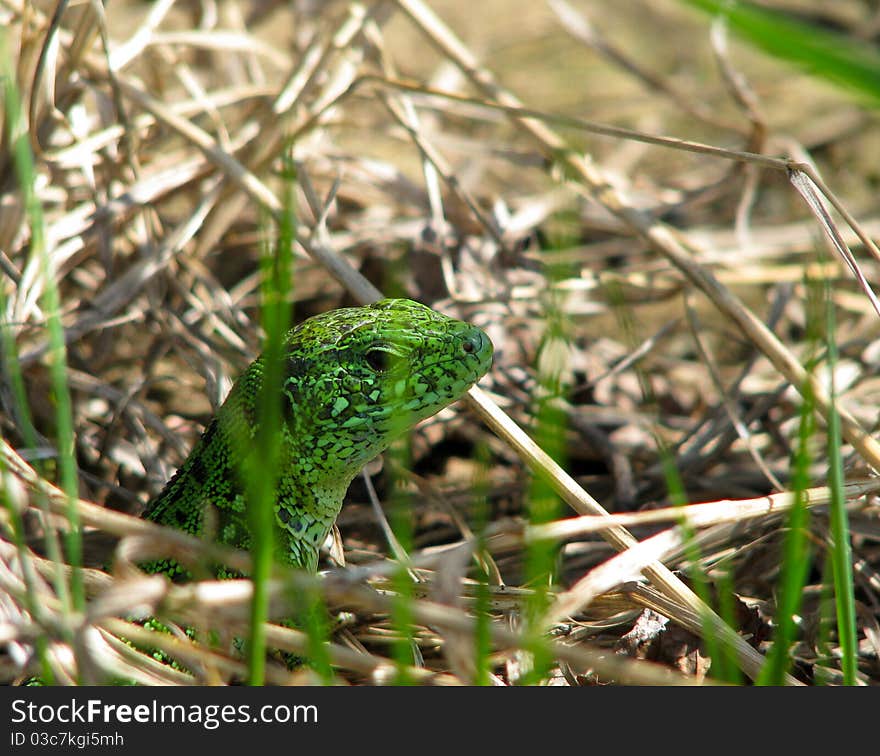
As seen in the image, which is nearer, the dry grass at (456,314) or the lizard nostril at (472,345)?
the dry grass at (456,314)

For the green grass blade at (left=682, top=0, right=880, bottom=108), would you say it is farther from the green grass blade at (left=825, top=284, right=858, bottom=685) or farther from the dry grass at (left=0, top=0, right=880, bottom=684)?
the green grass blade at (left=825, top=284, right=858, bottom=685)

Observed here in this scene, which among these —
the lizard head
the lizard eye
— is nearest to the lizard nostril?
the lizard head

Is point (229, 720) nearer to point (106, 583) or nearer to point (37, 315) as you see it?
point (106, 583)

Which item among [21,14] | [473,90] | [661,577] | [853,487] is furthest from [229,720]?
[473,90]

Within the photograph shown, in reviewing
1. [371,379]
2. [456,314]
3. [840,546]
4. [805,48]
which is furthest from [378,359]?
[805,48]

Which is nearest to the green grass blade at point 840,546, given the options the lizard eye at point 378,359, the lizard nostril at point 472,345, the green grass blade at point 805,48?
the green grass blade at point 805,48

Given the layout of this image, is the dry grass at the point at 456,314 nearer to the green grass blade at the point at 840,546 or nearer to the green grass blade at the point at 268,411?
the green grass blade at the point at 268,411

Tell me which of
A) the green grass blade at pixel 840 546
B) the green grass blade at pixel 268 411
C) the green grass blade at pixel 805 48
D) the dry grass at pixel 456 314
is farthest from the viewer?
the dry grass at pixel 456 314

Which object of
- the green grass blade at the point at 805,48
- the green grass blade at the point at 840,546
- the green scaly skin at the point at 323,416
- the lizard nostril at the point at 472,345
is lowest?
the green grass blade at the point at 840,546

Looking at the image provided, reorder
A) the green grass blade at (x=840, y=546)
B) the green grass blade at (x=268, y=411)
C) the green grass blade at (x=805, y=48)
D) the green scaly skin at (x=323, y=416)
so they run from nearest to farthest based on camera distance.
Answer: the green grass blade at (x=805, y=48) < the green grass blade at (x=268, y=411) < the green grass blade at (x=840, y=546) < the green scaly skin at (x=323, y=416)
